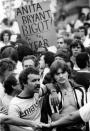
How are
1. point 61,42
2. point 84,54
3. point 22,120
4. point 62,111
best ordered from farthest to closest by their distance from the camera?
point 61,42
point 84,54
point 62,111
point 22,120

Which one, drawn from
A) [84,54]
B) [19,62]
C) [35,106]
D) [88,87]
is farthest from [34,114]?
[19,62]

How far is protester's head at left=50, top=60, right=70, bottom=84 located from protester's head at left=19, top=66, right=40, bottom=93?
1.01 ft

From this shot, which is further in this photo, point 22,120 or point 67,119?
point 22,120

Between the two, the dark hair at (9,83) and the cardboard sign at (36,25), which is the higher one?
the cardboard sign at (36,25)

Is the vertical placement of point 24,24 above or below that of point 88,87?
above

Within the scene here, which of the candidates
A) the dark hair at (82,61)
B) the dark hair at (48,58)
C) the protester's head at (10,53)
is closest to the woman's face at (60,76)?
the dark hair at (82,61)

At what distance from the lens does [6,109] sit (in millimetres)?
7430

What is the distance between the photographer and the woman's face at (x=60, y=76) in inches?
287

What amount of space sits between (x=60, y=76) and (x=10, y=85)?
2.28ft

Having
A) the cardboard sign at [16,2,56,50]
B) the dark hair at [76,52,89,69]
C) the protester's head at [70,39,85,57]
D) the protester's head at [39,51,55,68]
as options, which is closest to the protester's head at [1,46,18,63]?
the cardboard sign at [16,2,56,50]

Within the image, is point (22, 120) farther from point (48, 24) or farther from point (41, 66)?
point (48, 24)

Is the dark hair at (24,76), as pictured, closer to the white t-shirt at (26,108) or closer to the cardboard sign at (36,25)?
the white t-shirt at (26,108)

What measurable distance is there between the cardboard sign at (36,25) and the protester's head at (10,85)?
303 cm

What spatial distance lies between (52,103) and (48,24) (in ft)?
12.2
